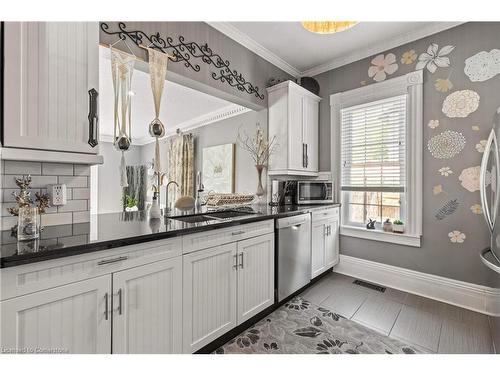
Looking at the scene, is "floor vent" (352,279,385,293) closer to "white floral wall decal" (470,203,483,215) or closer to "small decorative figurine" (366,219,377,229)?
"small decorative figurine" (366,219,377,229)

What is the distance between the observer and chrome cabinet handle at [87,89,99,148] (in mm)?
1340

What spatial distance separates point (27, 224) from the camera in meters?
1.13

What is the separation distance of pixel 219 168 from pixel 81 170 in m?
2.71

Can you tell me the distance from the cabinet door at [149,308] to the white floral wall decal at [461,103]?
9.30ft

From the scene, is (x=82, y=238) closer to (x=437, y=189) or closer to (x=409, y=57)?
(x=437, y=189)

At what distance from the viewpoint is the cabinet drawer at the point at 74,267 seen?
35.4 inches

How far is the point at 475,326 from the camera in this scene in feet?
6.40

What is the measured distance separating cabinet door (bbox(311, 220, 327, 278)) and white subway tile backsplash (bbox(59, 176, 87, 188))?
211cm

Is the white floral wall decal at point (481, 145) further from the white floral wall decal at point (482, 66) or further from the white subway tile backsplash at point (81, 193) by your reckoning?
the white subway tile backsplash at point (81, 193)

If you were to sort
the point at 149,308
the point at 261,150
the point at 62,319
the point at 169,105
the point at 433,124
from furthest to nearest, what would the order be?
the point at 169,105, the point at 261,150, the point at 433,124, the point at 149,308, the point at 62,319

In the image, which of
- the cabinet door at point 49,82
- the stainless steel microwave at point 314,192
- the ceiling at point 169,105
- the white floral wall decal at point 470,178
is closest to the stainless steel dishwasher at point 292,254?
the stainless steel microwave at point 314,192

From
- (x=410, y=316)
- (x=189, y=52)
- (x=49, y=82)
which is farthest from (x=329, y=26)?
(x=410, y=316)

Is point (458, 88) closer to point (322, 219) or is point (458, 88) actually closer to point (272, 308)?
point (322, 219)

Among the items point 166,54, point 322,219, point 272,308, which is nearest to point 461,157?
point 322,219
